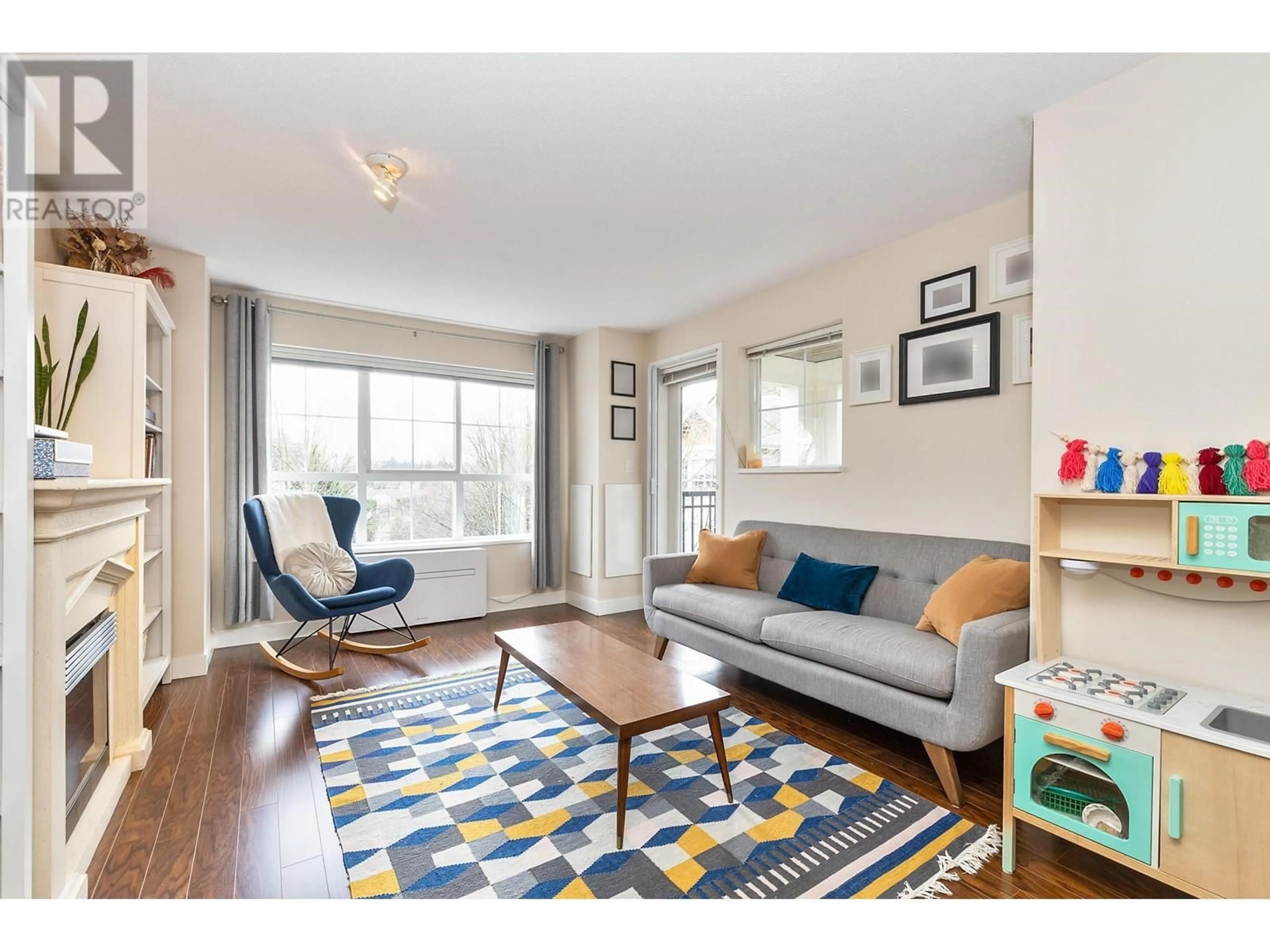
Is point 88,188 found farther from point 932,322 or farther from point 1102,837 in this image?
point 1102,837

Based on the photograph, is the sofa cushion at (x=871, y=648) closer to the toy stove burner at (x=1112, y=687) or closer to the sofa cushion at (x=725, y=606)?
the sofa cushion at (x=725, y=606)

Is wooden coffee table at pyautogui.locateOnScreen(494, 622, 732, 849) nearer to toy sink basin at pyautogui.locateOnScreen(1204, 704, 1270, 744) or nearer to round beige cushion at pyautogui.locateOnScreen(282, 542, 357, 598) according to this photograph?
toy sink basin at pyautogui.locateOnScreen(1204, 704, 1270, 744)

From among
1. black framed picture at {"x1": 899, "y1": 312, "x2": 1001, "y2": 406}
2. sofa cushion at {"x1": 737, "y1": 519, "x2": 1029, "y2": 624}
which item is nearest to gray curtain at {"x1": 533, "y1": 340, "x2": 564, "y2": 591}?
sofa cushion at {"x1": 737, "y1": 519, "x2": 1029, "y2": 624}

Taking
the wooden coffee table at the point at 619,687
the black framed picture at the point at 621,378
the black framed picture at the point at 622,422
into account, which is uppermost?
the black framed picture at the point at 621,378

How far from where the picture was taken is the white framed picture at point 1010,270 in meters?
2.62

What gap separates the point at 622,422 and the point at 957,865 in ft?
12.8

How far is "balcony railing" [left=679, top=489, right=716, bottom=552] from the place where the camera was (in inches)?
202

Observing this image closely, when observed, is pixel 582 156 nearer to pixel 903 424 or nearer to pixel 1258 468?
pixel 903 424

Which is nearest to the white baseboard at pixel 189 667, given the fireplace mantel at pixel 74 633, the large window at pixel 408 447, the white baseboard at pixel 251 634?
the white baseboard at pixel 251 634

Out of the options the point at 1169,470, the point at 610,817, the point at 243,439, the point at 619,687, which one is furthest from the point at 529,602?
the point at 1169,470

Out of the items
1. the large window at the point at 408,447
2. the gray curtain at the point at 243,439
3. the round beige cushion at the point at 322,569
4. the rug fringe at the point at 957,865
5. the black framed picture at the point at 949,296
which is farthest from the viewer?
the large window at the point at 408,447

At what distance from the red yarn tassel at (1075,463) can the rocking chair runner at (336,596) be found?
3.37 m

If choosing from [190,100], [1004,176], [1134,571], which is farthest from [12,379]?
[1004,176]

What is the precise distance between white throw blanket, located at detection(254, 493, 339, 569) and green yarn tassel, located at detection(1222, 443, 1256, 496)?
13.7 feet
